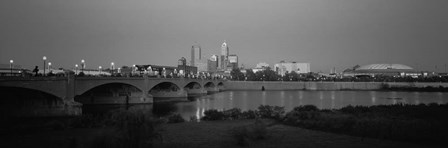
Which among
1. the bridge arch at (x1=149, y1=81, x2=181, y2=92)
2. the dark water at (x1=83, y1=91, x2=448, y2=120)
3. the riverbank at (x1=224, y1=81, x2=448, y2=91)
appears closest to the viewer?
the dark water at (x1=83, y1=91, x2=448, y2=120)

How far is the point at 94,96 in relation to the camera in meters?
66.1

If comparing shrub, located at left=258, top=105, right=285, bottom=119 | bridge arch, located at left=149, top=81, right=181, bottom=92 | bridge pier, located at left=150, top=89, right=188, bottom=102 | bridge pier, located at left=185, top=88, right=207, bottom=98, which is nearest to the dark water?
bridge pier, located at left=150, top=89, right=188, bottom=102

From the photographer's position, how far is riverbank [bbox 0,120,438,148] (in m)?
21.0

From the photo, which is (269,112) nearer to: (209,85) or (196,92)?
(196,92)

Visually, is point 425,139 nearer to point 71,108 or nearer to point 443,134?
point 443,134

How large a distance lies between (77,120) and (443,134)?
1032 inches

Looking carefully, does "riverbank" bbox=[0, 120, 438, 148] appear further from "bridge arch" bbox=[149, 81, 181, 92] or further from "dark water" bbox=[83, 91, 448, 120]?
"bridge arch" bbox=[149, 81, 181, 92]

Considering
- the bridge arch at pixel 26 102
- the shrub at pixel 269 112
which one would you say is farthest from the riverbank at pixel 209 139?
the bridge arch at pixel 26 102

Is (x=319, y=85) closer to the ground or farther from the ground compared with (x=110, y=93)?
closer to the ground

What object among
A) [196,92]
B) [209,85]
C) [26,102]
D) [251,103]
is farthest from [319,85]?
[26,102]

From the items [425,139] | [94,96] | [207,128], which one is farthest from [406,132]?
[94,96]

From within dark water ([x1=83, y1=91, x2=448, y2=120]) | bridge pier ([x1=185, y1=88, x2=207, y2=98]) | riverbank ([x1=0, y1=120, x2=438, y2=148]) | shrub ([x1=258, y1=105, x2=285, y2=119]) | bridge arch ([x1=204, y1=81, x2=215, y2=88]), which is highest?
bridge arch ([x1=204, y1=81, x2=215, y2=88])

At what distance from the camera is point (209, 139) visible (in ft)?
76.9

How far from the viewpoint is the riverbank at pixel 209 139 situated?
21.0 metres
